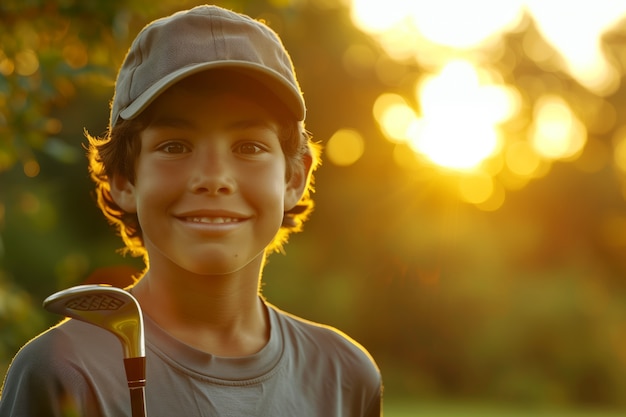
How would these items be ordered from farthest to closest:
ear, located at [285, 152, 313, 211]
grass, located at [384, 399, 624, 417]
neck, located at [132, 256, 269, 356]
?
grass, located at [384, 399, 624, 417]
ear, located at [285, 152, 313, 211]
neck, located at [132, 256, 269, 356]

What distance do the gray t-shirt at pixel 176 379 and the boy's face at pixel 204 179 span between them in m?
0.23

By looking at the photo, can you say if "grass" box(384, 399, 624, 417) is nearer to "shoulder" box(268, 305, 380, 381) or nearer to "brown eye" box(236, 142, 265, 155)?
"shoulder" box(268, 305, 380, 381)

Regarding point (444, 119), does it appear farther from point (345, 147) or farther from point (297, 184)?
point (297, 184)

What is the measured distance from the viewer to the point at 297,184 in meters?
2.70

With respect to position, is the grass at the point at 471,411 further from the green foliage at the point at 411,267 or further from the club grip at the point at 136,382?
the club grip at the point at 136,382

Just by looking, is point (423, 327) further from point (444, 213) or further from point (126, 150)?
point (126, 150)

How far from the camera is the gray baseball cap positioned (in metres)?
2.36

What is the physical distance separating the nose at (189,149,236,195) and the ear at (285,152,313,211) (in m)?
0.37

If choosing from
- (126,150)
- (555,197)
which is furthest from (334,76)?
(126,150)

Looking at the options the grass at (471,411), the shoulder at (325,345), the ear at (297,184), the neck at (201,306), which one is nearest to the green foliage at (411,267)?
the grass at (471,411)

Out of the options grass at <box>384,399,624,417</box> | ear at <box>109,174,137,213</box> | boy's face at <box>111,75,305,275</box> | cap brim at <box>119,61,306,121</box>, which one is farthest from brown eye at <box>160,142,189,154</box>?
grass at <box>384,399,624,417</box>

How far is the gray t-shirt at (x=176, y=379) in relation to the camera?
7.15 feet

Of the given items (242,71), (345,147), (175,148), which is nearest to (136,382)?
(175,148)

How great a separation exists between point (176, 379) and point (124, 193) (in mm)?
504
